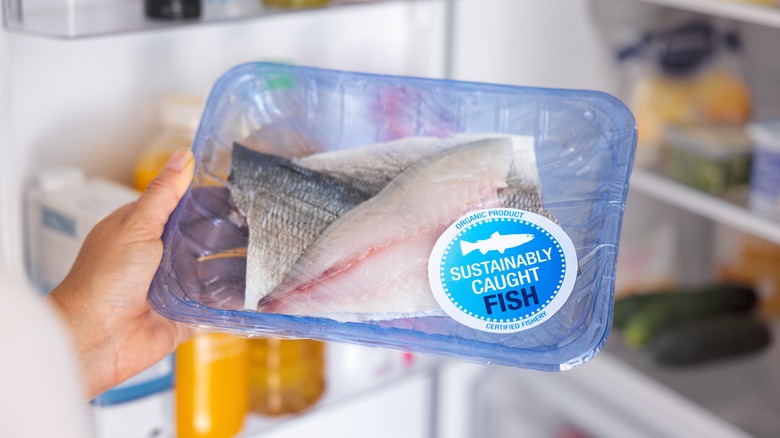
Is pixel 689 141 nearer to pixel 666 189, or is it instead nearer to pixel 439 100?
pixel 666 189

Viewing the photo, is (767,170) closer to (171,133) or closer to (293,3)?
(293,3)

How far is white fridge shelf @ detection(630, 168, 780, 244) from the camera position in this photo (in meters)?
1.38

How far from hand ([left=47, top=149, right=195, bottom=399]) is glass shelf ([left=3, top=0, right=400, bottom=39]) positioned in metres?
0.27

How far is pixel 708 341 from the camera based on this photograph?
5.27 feet

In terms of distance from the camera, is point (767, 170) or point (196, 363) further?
point (767, 170)

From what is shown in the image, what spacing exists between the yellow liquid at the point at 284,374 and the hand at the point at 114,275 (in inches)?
15.4

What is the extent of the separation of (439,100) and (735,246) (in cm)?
101

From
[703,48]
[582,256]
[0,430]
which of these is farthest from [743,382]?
[0,430]

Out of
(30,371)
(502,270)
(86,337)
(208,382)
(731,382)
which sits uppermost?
(30,371)

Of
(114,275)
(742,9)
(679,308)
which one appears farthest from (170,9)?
(679,308)

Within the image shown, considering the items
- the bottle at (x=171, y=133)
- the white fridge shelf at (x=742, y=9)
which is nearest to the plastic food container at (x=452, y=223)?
the bottle at (x=171, y=133)

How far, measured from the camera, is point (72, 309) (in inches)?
37.2

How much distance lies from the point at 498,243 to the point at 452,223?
5 centimetres

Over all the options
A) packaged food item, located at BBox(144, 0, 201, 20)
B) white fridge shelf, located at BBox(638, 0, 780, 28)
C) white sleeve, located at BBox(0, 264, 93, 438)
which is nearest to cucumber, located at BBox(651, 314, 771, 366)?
white fridge shelf, located at BBox(638, 0, 780, 28)
